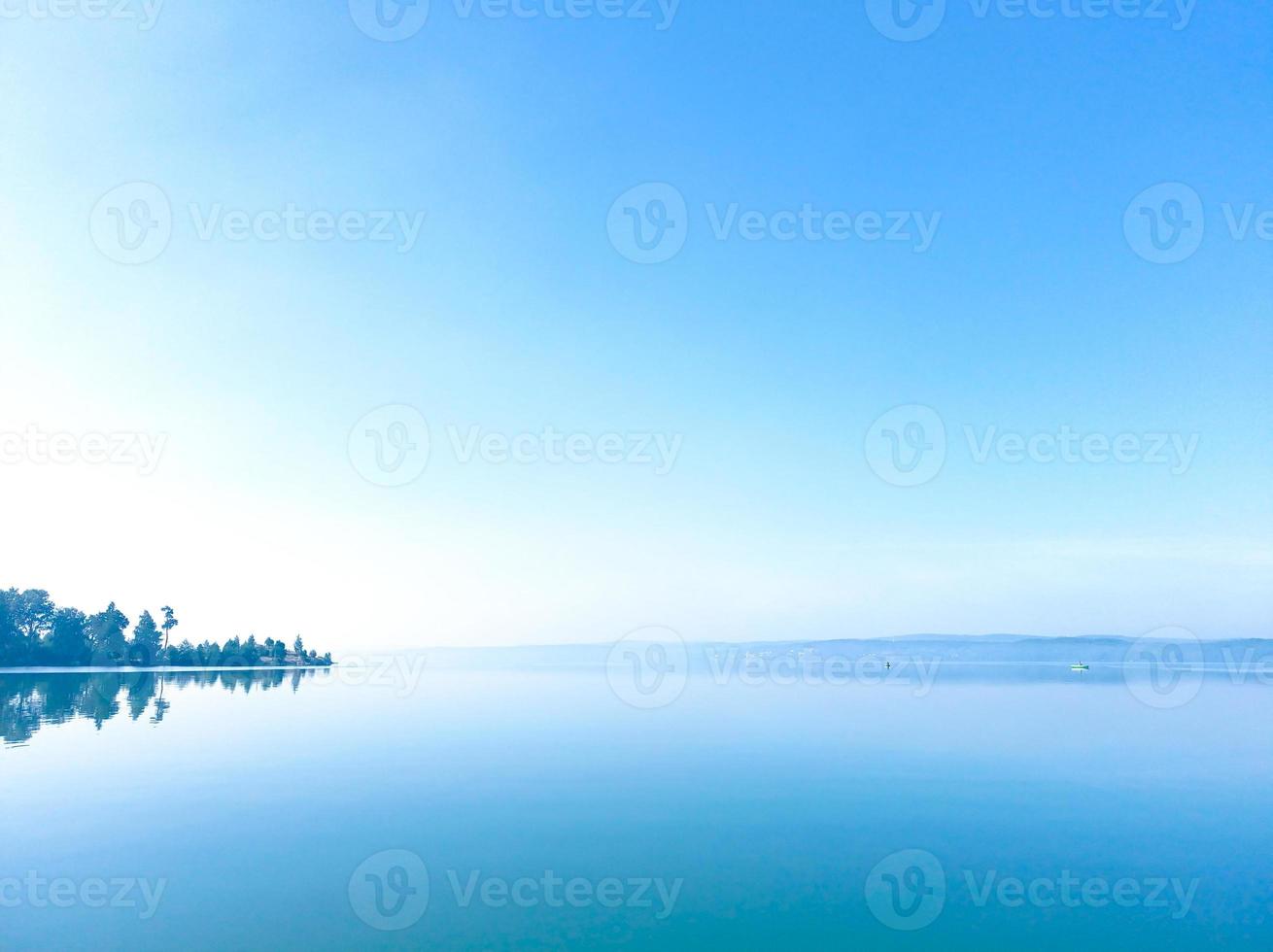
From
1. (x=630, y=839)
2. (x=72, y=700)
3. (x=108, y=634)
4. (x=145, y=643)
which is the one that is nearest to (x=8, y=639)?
(x=108, y=634)

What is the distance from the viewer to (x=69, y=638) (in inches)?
4424

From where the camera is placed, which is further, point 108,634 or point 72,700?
point 108,634

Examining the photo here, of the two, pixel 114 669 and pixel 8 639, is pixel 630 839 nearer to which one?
pixel 8 639

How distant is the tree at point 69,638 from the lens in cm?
11050

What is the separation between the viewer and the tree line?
107 m

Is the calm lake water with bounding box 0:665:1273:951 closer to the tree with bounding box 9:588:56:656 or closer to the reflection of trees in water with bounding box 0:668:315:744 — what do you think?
the reflection of trees in water with bounding box 0:668:315:744

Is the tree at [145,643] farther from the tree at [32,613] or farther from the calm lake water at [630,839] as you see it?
the calm lake water at [630,839]

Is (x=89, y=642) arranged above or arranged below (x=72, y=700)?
above

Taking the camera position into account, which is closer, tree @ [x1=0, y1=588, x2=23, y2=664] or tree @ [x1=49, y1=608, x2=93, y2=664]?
tree @ [x1=0, y1=588, x2=23, y2=664]

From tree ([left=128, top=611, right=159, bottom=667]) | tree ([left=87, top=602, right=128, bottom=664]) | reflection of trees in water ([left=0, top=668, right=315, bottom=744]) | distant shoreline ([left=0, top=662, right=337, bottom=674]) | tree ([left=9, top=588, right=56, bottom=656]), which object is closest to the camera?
reflection of trees in water ([left=0, top=668, right=315, bottom=744])

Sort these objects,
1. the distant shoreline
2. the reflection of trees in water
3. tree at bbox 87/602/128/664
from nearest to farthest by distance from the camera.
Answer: the reflection of trees in water → the distant shoreline → tree at bbox 87/602/128/664

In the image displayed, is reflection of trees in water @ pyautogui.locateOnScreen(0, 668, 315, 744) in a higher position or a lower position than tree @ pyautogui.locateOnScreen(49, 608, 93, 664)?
lower

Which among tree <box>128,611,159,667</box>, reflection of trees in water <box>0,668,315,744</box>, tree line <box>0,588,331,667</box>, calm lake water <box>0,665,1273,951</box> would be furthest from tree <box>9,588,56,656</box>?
calm lake water <box>0,665,1273,951</box>

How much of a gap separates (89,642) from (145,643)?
63.8 feet
